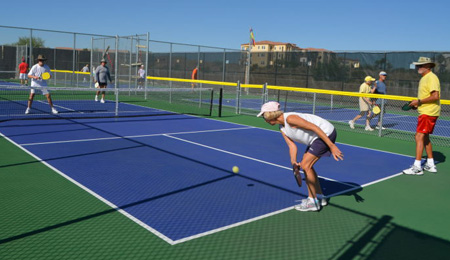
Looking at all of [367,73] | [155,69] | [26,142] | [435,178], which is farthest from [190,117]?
[155,69]

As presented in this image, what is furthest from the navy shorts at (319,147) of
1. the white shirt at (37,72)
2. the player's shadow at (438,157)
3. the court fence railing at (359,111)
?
the white shirt at (37,72)

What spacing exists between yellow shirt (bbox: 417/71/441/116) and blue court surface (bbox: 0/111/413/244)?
1.31 m

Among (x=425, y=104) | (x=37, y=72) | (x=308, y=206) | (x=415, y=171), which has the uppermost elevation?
(x=37, y=72)

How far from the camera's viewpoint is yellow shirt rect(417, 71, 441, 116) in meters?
7.71

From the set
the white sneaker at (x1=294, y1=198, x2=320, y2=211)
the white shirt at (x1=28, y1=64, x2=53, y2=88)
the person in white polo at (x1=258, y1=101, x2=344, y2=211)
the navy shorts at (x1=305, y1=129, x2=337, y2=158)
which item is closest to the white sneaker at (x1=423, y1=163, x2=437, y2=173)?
the person in white polo at (x1=258, y1=101, x2=344, y2=211)

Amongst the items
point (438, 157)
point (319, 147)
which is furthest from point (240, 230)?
point (438, 157)

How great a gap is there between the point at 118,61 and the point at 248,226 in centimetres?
2075

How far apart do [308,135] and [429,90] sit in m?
3.81

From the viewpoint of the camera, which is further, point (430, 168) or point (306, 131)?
point (430, 168)

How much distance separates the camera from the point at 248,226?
4.91m

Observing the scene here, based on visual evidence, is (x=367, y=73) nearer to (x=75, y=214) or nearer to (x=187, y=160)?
(x=187, y=160)

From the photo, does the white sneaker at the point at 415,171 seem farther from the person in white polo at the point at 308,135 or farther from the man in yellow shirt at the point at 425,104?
the person in white polo at the point at 308,135

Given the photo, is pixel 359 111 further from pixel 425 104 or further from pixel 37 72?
pixel 37 72

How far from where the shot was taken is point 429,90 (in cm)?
775
